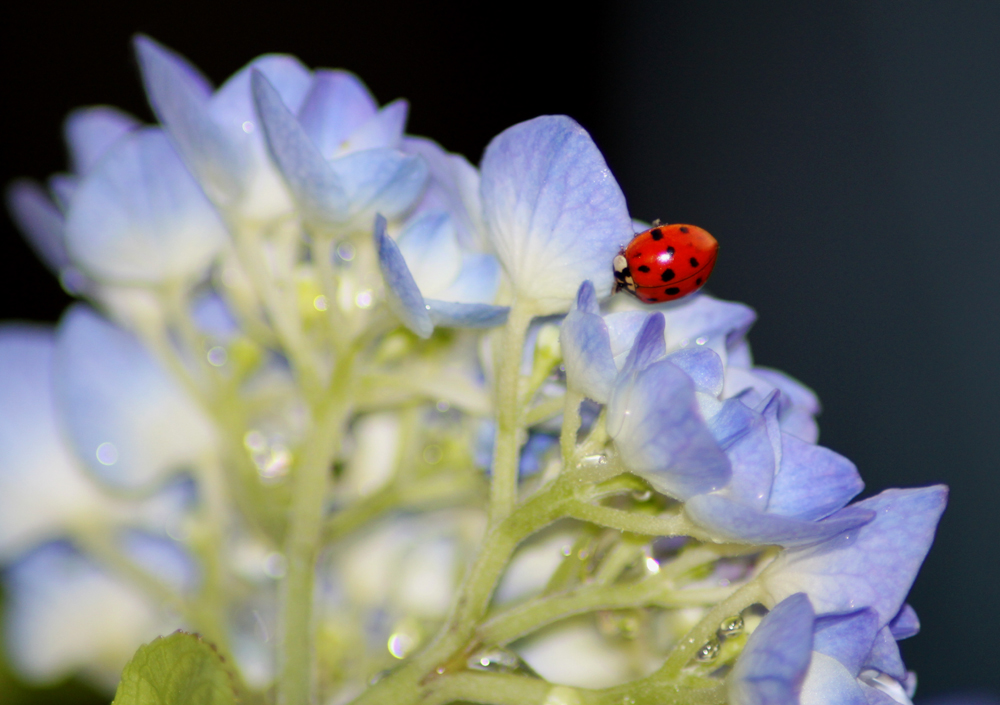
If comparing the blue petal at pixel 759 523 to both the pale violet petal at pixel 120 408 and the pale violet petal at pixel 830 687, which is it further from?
the pale violet petal at pixel 120 408

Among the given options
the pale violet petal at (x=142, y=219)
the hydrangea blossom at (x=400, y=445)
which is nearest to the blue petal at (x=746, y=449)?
the hydrangea blossom at (x=400, y=445)

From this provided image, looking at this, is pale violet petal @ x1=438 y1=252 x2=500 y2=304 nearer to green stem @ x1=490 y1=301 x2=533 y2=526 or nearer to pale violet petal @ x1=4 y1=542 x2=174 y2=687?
green stem @ x1=490 y1=301 x2=533 y2=526

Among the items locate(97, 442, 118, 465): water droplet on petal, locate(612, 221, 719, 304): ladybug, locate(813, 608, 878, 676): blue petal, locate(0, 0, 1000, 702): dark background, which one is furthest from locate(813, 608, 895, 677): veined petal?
locate(0, 0, 1000, 702): dark background

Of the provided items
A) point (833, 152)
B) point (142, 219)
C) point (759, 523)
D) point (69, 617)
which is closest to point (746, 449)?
point (759, 523)

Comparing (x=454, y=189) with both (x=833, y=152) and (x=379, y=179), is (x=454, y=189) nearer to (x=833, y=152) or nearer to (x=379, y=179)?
(x=379, y=179)

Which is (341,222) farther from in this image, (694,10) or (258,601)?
(694,10)

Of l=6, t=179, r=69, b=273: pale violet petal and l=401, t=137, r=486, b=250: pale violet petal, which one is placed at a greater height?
l=401, t=137, r=486, b=250: pale violet petal

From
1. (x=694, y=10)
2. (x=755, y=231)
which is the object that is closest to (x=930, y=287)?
(x=755, y=231)
